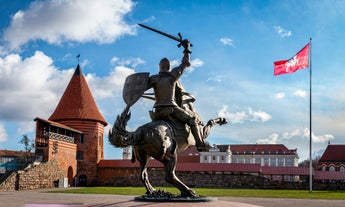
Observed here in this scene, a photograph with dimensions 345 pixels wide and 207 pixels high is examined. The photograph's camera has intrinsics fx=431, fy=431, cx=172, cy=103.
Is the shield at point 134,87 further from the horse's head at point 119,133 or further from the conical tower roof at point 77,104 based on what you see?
the conical tower roof at point 77,104

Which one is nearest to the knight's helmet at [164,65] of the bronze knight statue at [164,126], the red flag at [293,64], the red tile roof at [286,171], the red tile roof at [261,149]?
the bronze knight statue at [164,126]

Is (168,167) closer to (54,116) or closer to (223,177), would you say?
(223,177)

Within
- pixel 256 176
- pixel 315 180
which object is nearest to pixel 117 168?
pixel 256 176

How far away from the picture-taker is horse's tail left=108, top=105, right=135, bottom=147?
7.47 metres

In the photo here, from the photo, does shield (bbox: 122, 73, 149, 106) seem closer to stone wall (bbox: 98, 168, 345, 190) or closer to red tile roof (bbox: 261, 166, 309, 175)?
stone wall (bbox: 98, 168, 345, 190)

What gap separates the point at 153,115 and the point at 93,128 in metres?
34.5

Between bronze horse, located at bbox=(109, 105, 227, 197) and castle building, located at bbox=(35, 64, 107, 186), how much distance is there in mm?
29544

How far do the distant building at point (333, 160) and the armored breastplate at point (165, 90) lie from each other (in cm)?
5793

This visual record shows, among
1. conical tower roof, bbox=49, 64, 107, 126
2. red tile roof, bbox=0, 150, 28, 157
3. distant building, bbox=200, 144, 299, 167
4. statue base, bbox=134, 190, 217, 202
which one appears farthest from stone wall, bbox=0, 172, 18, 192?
distant building, bbox=200, 144, 299, 167

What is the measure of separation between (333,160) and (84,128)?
37561 millimetres

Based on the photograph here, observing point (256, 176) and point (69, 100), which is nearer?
point (256, 176)

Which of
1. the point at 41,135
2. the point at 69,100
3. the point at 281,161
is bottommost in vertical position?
the point at 281,161

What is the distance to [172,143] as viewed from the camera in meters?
7.78

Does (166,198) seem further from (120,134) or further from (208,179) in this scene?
(208,179)
